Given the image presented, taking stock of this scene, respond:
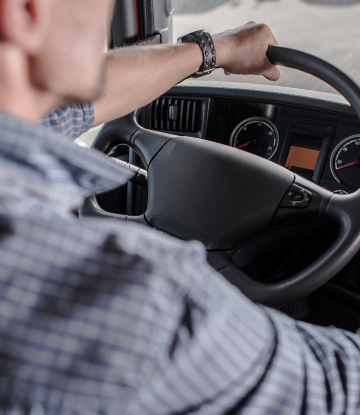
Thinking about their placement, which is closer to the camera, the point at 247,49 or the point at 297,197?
the point at 297,197

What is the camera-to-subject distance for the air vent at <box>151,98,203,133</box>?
135cm

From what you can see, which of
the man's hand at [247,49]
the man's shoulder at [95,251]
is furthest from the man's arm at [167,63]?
the man's shoulder at [95,251]

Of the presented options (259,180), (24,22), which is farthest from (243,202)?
(24,22)

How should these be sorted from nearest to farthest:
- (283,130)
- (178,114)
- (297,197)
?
1. (297,197)
2. (283,130)
3. (178,114)

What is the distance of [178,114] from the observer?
4.50 ft

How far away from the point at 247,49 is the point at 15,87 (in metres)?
0.68

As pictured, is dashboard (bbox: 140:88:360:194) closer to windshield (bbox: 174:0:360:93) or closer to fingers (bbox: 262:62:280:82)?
fingers (bbox: 262:62:280:82)

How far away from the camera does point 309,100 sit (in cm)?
111

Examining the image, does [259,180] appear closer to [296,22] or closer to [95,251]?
[95,251]

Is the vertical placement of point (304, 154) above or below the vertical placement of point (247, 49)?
below

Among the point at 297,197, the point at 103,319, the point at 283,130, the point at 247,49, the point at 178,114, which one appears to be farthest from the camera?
the point at 178,114

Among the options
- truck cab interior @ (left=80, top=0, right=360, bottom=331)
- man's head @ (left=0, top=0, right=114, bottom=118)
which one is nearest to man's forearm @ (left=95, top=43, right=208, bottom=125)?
truck cab interior @ (left=80, top=0, right=360, bottom=331)

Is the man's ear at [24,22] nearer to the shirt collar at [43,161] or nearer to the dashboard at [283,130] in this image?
the shirt collar at [43,161]

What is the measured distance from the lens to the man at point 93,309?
0.30 meters
